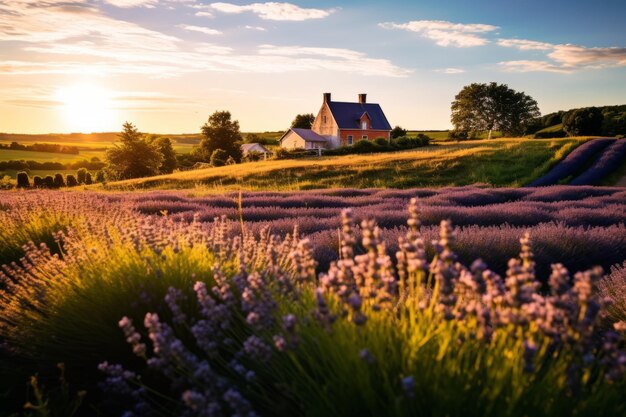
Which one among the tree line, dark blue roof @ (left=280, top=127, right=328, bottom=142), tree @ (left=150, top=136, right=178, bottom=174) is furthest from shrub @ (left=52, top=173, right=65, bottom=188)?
the tree line

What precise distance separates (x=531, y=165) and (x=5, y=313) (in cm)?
3066

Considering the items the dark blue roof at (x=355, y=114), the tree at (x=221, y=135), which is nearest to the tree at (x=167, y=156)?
the tree at (x=221, y=135)

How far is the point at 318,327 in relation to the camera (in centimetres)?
245

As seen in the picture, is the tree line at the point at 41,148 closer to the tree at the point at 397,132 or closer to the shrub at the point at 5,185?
the shrub at the point at 5,185

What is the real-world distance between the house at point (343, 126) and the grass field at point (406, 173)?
28.3 meters

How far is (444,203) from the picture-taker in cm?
1078

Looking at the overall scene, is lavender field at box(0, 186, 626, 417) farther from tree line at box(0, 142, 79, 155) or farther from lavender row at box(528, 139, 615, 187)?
tree line at box(0, 142, 79, 155)

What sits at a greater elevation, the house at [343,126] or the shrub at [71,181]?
the house at [343,126]

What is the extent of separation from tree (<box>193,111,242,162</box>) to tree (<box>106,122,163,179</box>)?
14.2 meters

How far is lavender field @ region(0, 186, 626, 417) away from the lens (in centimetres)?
200

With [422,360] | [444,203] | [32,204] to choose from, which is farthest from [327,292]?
[444,203]

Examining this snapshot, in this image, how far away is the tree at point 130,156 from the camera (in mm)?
53688

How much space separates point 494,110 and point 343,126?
23.4 meters

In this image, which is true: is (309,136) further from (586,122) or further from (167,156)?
(586,122)
